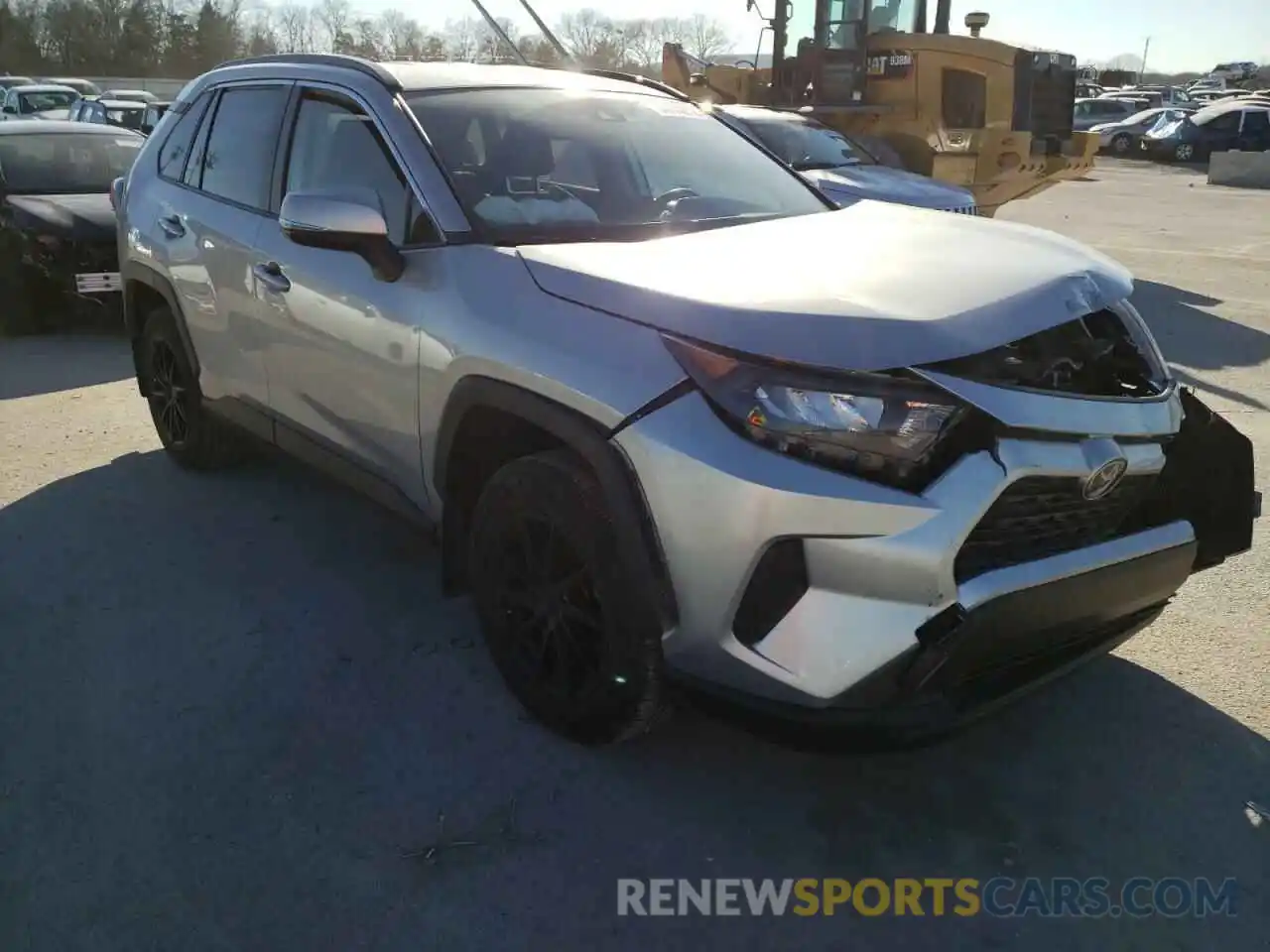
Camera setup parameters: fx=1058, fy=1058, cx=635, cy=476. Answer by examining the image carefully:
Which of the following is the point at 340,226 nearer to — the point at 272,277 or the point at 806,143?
the point at 272,277

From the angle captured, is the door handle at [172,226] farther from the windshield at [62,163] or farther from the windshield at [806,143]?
the windshield at [806,143]

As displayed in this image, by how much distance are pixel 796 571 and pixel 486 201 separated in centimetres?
159

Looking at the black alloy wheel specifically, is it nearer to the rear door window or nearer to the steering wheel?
the rear door window

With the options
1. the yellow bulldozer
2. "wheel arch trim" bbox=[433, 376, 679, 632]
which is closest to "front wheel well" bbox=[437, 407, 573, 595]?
"wheel arch trim" bbox=[433, 376, 679, 632]

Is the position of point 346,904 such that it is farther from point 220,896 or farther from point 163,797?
point 163,797

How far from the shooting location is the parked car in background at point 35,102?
2136 centimetres

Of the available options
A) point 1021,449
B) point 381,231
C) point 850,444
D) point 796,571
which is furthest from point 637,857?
point 381,231

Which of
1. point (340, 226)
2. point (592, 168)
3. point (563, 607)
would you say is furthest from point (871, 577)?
point (592, 168)

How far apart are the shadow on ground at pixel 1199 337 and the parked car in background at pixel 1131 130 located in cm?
2684

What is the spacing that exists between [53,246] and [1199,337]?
351 inches

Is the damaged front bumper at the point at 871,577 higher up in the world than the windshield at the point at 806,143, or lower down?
lower down

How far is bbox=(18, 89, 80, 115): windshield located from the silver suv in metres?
21.5

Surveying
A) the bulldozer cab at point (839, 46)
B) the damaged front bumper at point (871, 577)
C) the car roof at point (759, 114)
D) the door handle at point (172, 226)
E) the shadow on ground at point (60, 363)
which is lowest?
the shadow on ground at point (60, 363)

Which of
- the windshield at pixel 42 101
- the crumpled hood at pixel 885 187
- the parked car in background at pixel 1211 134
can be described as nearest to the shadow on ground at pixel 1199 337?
the crumpled hood at pixel 885 187
